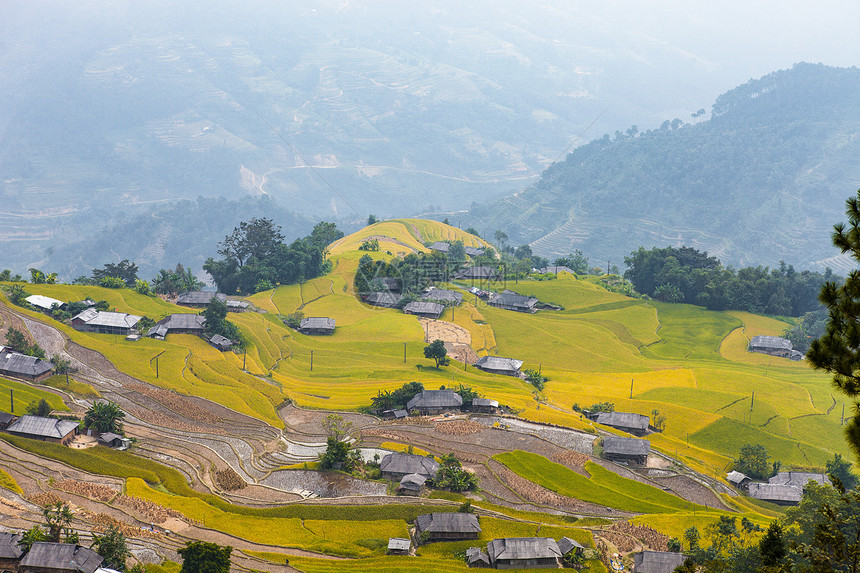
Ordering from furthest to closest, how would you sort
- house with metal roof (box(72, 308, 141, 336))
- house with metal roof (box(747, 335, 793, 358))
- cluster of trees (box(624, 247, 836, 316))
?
1. cluster of trees (box(624, 247, 836, 316))
2. house with metal roof (box(747, 335, 793, 358))
3. house with metal roof (box(72, 308, 141, 336))

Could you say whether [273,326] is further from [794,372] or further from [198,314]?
[794,372]

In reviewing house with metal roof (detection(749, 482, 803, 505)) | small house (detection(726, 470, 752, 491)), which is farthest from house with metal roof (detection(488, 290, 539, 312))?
house with metal roof (detection(749, 482, 803, 505))

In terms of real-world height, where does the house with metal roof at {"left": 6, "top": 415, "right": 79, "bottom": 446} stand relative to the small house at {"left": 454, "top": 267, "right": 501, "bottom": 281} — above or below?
below

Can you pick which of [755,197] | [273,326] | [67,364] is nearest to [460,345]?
[273,326]

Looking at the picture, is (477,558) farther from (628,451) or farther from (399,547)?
(628,451)

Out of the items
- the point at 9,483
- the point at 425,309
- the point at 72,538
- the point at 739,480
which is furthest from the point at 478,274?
the point at 72,538

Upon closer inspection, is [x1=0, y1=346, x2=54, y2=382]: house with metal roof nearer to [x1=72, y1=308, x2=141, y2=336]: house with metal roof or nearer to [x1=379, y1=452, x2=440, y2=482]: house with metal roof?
[x1=72, y1=308, x2=141, y2=336]: house with metal roof

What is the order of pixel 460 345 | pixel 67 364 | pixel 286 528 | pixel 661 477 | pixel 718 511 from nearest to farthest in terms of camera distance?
pixel 286 528 → pixel 718 511 → pixel 661 477 → pixel 67 364 → pixel 460 345
